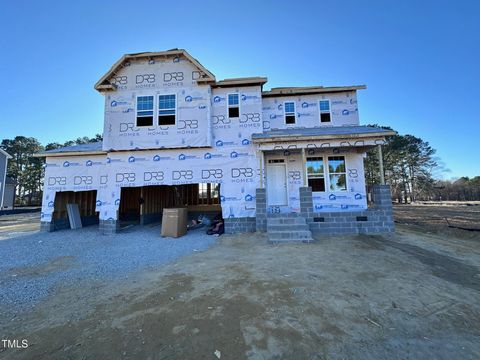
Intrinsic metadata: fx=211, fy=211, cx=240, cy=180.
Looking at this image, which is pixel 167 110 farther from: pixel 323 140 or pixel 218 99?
pixel 323 140

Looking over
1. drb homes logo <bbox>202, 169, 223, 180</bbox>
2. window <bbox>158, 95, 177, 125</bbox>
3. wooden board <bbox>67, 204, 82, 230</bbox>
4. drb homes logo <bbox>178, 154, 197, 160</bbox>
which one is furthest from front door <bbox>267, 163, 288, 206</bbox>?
wooden board <bbox>67, 204, 82, 230</bbox>

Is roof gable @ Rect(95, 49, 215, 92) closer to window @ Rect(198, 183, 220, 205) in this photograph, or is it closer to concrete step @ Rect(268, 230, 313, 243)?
concrete step @ Rect(268, 230, 313, 243)

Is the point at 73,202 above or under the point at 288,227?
above

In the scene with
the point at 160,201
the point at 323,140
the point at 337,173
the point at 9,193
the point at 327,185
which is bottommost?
the point at 160,201

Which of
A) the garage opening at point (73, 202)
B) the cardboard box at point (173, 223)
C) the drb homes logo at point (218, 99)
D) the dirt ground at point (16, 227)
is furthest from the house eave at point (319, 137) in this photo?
the dirt ground at point (16, 227)

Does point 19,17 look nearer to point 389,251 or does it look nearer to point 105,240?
point 105,240

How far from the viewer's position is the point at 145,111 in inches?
407

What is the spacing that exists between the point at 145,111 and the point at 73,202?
6.66 metres

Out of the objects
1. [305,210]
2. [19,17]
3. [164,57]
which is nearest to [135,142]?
[164,57]

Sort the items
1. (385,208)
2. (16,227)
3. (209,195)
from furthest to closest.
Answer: (209,195)
(16,227)
(385,208)

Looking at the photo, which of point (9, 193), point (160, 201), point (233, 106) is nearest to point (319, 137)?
point (233, 106)

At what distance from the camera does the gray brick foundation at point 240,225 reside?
31.4 feet

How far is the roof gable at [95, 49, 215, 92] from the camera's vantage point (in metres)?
10.0

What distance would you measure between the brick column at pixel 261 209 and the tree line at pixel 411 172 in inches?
967
